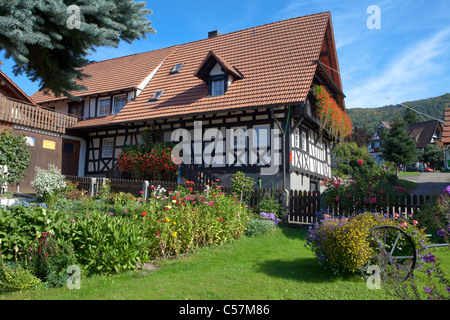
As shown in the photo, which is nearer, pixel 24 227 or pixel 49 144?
pixel 24 227

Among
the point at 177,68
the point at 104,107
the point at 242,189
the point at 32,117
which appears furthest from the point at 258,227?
the point at 104,107

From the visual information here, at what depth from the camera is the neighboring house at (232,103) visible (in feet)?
48.0

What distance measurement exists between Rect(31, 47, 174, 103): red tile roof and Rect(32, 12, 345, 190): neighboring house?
102 mm

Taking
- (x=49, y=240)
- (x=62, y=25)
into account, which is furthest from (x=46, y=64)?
(x=49, y=240)

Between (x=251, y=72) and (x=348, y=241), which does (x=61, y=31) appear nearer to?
(x=348, y=241)

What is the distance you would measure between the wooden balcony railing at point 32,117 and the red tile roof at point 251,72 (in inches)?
137

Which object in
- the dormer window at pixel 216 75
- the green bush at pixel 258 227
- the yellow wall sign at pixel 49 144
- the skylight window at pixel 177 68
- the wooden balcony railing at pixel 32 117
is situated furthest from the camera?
the skylight window at pixel 177 68

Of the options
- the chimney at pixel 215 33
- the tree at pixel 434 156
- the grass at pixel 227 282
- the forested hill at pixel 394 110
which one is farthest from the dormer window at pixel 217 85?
the forested hill at pixel 394 110

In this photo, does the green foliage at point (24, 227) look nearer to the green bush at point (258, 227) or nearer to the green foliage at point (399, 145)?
the green bush at point (258, 227)

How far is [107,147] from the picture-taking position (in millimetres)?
19891

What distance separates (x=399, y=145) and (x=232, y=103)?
2988 cm

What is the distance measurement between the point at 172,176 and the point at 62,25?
369 inches

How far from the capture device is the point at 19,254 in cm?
595

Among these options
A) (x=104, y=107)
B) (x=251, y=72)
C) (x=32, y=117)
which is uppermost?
(x=251, y=72)
